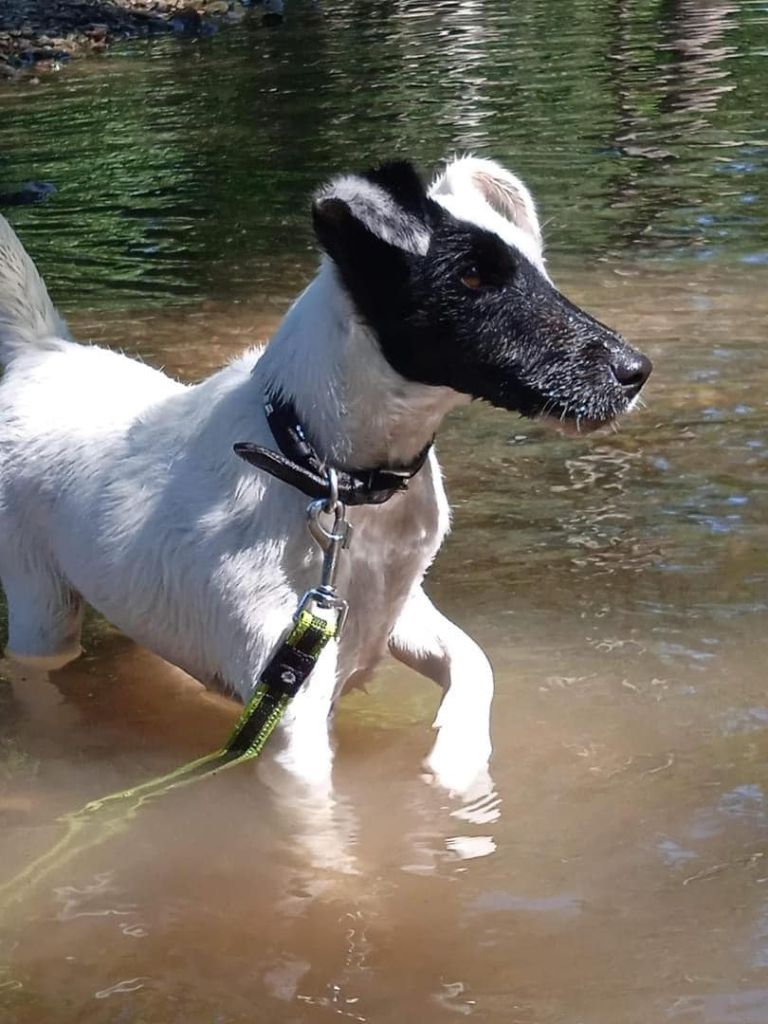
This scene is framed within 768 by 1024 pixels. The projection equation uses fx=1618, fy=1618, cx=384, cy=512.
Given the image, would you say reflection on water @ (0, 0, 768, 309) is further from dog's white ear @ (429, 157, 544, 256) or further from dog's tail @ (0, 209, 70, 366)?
dog's white ear @ (429, 157, 544, 256)

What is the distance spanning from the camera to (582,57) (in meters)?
18.7

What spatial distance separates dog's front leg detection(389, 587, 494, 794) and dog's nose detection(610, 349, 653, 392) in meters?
0.95

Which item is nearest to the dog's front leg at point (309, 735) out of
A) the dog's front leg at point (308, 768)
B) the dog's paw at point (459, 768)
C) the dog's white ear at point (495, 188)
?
the dog's front leg at point (308, 768)

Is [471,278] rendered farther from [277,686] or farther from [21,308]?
[21,308]

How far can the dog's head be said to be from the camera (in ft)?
13.2

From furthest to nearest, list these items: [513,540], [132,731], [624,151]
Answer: [624,151], [513,540], [132,731]

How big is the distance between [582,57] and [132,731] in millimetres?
15082

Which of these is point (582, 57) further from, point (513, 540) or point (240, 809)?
point (240, 809)

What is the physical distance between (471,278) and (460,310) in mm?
91

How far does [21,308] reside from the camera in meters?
5.38

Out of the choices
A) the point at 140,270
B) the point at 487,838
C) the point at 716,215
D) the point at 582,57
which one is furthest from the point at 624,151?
the point at 487,838

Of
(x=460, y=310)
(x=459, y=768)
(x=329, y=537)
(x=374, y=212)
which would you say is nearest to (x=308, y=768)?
(x=459, y=768)

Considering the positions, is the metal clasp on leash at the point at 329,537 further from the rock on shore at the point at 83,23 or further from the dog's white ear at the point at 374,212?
the rock on shore at the point at 83,23

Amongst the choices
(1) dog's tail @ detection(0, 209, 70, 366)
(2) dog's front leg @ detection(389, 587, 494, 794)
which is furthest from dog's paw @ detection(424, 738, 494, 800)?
(1) dog's tail @ detection(0, 209, 70, 366)
